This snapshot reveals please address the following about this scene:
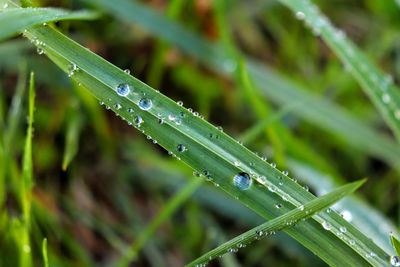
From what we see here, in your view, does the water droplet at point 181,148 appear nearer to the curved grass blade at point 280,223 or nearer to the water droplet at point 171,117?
the water droplet at point 171,117

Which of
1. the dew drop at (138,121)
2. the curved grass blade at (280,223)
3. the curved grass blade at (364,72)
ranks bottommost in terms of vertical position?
the curved grass blade at (280,223)

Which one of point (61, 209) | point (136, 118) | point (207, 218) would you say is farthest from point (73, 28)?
point (136, 118)

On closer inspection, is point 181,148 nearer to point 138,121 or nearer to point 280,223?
point 138,121

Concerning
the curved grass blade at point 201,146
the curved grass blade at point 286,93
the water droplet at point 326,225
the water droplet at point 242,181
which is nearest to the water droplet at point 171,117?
the curved grass blade at point 201,146

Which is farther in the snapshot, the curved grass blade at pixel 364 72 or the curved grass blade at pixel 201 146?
the curved grass blade at pixel 364 72

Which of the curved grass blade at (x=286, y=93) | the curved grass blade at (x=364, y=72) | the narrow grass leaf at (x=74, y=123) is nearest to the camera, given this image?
the curved grass blade at (x=364, y=72)

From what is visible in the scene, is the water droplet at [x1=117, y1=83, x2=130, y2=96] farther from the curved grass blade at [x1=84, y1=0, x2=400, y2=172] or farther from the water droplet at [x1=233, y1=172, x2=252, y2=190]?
the curved grass blade at [x1=84, y1=0, x2=400, y2=172]

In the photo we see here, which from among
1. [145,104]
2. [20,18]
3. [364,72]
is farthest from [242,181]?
Answer: [364,72]
